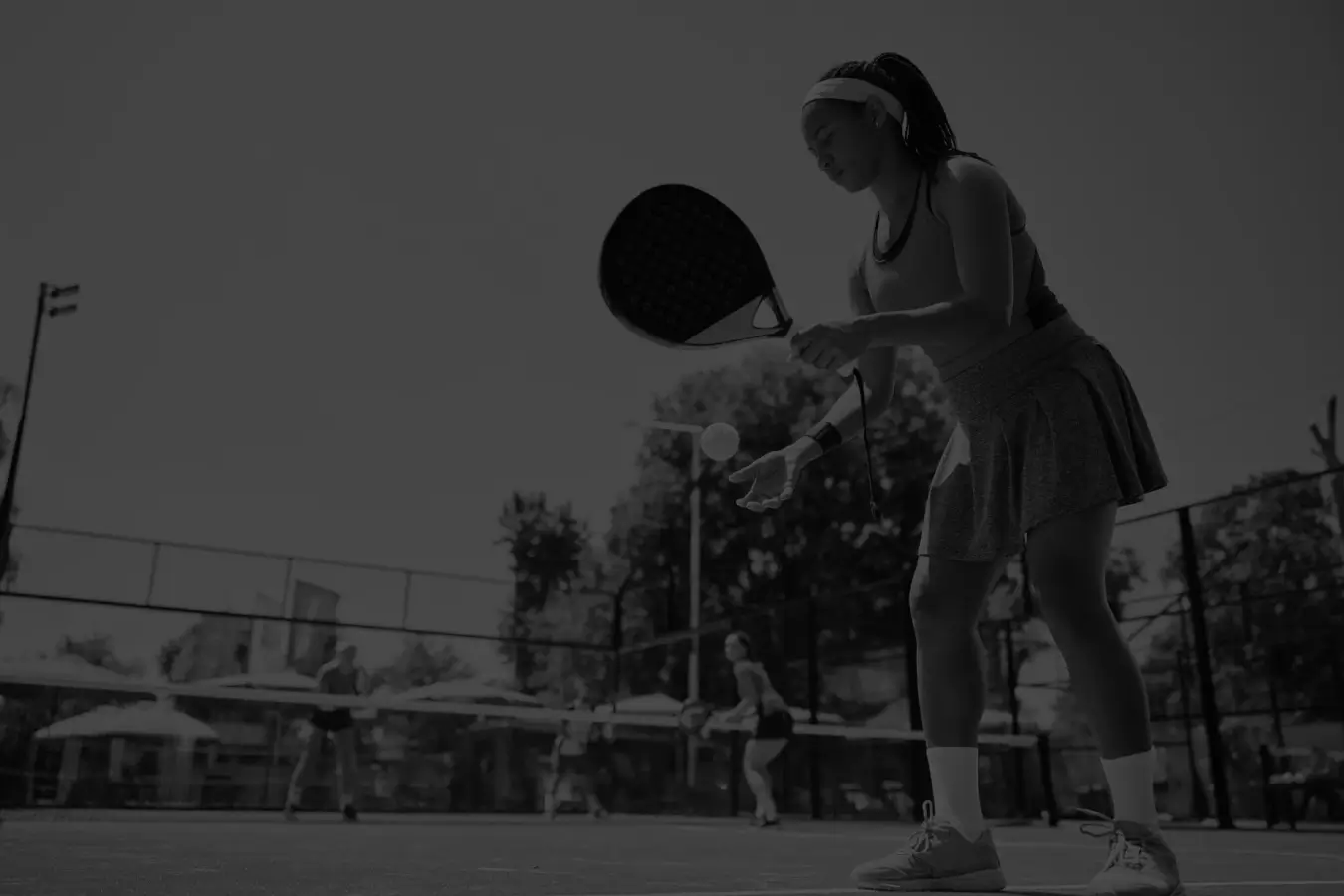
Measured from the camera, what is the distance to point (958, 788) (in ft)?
7.32

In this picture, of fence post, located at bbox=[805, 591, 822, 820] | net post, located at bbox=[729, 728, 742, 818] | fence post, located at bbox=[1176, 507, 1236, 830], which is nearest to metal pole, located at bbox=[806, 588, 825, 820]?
fence post, located at bbox=[805, 591, 822, 820]

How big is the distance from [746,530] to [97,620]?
15.0 meters

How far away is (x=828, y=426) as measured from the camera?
8.38ft

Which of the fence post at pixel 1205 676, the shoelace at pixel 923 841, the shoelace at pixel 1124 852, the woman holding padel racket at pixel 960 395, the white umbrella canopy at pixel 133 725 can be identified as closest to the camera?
the shoelace at pixel 1124 852

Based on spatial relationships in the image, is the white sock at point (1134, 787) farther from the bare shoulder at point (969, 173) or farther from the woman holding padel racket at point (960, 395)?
the bare shoulder at point (969, 173)

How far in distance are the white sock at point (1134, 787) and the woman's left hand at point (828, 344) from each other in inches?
36.0

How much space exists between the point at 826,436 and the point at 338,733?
7984mm

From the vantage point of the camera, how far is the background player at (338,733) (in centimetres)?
910

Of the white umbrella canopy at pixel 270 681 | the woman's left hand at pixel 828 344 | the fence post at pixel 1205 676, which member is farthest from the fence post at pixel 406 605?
the woman's left hand at pixel 828 344

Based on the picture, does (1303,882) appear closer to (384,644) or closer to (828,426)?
(828,426)

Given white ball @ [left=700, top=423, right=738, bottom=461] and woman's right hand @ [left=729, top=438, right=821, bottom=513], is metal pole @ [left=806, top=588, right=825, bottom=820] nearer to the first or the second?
white ball @ [left=700, top=423, right=738, bottom=461]

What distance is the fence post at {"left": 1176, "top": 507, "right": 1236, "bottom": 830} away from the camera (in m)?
8.31

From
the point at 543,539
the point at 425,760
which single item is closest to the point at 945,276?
the point at 425,760

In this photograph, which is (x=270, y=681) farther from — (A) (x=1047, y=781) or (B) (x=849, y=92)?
(B) (x=849, y=92)
